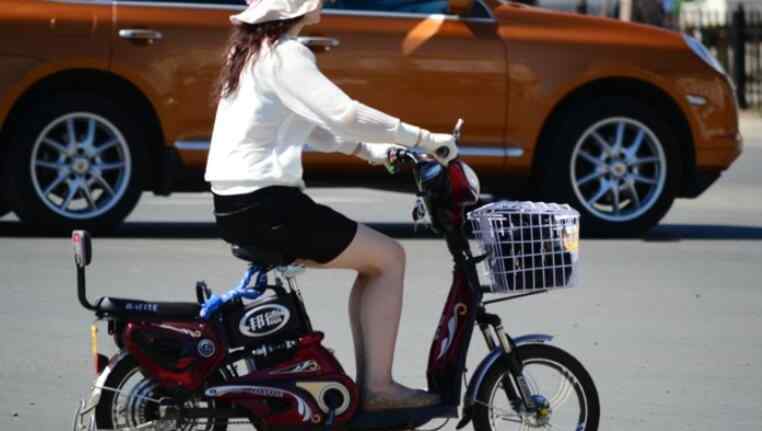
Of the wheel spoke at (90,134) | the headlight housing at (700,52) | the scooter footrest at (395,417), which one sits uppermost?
the headlight housing at (700,52)

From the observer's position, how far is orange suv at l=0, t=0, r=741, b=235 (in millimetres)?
10602

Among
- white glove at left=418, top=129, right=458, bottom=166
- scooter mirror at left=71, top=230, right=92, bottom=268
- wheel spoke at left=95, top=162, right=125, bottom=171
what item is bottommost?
wheel spoke at left=95, top=162, right=125, bottom=171

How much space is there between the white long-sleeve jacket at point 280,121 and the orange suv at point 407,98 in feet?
17.1

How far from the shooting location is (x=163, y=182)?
10.9 metres

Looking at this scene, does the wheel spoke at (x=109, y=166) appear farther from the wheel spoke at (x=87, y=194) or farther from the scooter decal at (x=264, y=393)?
the scooter decal at (x=264, y=393)

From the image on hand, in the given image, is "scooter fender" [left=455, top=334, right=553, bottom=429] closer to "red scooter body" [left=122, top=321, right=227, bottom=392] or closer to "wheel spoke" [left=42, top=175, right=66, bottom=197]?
"red scooter body" [left=122, top=321, right=227, bottom=392]

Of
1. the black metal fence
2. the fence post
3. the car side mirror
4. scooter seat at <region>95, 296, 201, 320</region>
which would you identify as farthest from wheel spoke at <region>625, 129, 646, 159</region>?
the fence post

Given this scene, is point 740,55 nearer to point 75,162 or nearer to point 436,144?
point 75,162

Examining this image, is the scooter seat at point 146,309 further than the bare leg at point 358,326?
No

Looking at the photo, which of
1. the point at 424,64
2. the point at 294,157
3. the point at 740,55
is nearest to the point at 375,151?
the point at 294,157

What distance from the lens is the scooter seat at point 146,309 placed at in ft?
17.3

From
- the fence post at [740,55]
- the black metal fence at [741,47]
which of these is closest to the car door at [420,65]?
the black metal fence at [741,47]

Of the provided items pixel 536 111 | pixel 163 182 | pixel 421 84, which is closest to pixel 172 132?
pixel 163 182

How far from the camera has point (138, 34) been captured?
10555 millimetres
